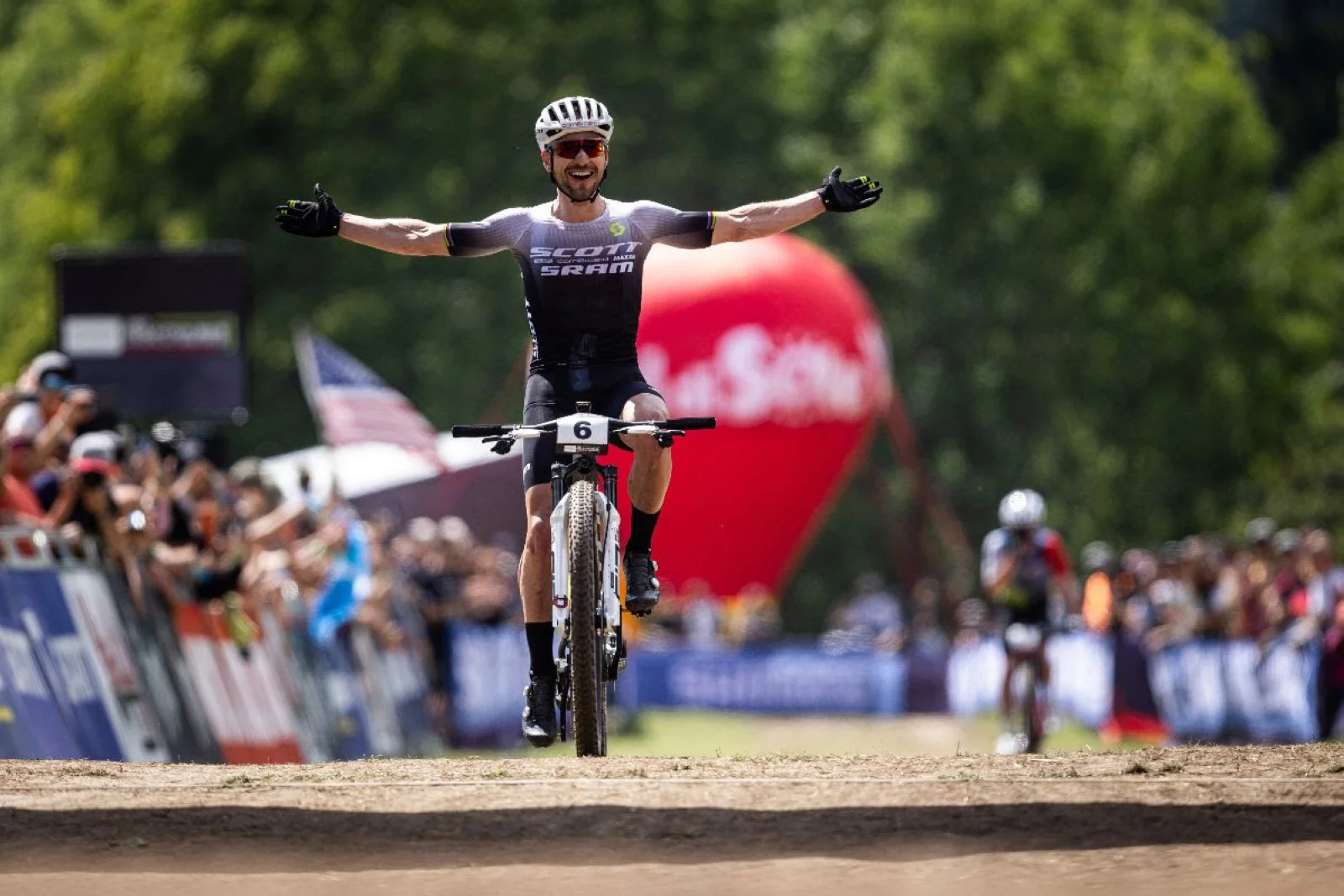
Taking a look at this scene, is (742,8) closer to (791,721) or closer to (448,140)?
(448,140)

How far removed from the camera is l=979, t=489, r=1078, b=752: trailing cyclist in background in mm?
19859

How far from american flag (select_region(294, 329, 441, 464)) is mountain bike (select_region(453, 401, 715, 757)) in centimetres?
1407

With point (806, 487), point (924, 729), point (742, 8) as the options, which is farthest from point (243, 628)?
point (742, 8)

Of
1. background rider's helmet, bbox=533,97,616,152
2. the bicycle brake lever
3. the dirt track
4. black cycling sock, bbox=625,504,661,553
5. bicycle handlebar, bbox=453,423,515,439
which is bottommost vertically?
the dirt track

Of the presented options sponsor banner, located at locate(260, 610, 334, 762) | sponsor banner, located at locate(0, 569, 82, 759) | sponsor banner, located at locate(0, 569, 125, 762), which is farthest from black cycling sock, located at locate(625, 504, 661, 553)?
sponsor banner, located at locate(260, 610, 334, 762)

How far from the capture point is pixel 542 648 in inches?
448

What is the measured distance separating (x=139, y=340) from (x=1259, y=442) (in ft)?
112

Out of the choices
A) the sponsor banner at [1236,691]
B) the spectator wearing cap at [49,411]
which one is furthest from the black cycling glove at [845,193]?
the sponsor banner at [1236,691]

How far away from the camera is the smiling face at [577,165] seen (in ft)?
36.4

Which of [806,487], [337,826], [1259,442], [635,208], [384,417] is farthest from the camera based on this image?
[1259,442]

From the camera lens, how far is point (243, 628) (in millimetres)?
16578

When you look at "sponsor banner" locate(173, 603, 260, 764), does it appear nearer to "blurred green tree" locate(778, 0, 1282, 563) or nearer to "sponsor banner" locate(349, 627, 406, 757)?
"sponsor banner" locate(349, 627, 406, 757)

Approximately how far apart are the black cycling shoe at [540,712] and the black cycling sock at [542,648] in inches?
1.4

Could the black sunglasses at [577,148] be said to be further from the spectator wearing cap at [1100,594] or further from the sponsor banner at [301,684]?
the spectator wearing cap at [1100,594]
